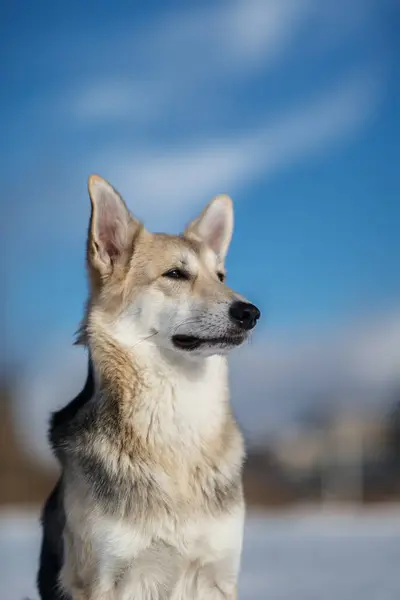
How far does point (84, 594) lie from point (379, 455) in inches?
171

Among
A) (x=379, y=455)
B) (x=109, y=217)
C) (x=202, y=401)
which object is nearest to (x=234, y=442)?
(x=202, y=401)

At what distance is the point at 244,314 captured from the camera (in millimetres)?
1861

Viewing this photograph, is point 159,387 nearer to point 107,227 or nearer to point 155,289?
point 155,289

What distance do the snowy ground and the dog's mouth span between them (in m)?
0.90

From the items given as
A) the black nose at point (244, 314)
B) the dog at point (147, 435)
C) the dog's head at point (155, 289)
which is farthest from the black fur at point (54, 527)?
the black nose at point (244, 314)

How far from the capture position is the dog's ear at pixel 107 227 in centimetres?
195

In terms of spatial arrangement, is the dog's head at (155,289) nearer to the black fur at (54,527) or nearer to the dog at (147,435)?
the dog at (147,435)

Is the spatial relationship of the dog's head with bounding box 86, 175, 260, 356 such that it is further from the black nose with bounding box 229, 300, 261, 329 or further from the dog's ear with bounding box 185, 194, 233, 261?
the dog's ear with bounding box 185, 194, 233, 261

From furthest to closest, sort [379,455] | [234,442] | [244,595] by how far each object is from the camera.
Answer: [379,455] < [244,595] < [234,442]

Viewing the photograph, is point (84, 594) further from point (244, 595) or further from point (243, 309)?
point (244, 595)

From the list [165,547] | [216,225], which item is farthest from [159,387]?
[216,225]

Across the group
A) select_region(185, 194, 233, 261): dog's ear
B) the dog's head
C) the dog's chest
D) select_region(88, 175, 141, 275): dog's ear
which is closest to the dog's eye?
the dog's head

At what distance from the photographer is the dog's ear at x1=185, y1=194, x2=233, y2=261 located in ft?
7.20

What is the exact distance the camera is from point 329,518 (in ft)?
16.2
